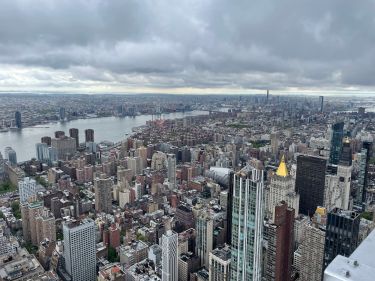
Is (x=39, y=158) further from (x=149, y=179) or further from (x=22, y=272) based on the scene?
(x=22, y=272)

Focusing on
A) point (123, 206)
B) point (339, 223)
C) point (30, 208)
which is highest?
point (339, 223)

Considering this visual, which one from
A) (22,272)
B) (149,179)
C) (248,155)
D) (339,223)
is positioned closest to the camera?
(339,223)

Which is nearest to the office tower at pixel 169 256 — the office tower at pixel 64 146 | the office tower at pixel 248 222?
the office tower at pixel 248 222

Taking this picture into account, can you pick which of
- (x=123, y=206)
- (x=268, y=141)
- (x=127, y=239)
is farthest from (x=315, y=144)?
(x=127, y=239)

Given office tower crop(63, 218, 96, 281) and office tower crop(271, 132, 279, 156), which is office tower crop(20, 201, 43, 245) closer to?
office tower crop(63, 218, 96, 281)

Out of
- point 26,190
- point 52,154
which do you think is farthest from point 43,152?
point 26,190
